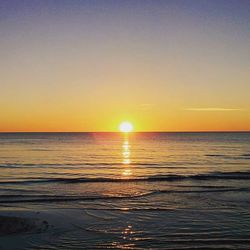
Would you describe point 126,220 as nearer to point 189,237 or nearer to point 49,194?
point 189,237

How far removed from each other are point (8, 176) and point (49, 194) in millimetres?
9595

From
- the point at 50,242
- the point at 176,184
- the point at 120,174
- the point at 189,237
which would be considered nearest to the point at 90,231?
the point at 50,242

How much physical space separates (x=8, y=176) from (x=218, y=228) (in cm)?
2108

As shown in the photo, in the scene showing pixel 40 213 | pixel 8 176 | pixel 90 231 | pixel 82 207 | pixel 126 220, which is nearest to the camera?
pixel 90 231

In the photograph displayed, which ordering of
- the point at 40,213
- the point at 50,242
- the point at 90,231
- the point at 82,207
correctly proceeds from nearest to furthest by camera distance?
the point at 50,242
the point at 90,231
the point at 40,213
the point at 82,207

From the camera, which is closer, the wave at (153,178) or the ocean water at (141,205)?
the ocean water at (141,205)

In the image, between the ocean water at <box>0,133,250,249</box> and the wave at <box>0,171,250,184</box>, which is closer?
the ocean water at <box>0,133,250,249</box>

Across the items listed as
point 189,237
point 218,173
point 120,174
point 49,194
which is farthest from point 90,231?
point 218,173

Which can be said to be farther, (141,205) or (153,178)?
(153,178)

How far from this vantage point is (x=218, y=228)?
13.4 m

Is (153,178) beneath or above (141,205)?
beneath

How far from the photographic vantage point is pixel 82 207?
705 inches

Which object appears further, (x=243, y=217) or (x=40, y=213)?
(x=40, y=213)

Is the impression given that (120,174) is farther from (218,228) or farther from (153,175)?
(218,228)
